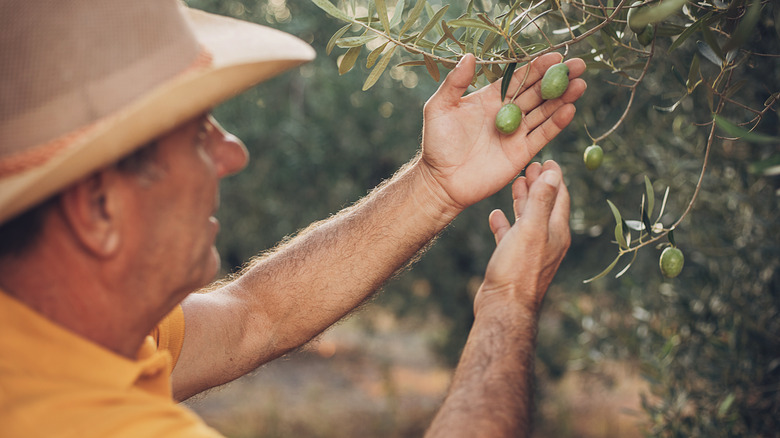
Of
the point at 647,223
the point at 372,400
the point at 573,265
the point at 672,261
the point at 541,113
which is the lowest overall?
the point at 372,400

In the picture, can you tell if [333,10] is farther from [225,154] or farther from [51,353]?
[51,353]

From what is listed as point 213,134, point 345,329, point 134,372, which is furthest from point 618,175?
point 345,329

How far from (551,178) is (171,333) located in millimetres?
1240

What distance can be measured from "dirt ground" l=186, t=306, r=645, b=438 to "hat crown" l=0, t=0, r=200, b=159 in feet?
17.4

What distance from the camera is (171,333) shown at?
6.01 ft

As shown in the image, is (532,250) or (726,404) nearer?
(532,250)

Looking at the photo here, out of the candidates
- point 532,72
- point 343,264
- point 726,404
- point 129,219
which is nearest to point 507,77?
point 532,72

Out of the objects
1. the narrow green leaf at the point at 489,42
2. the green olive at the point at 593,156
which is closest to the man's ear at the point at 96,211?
the narrow green leaf at the point at 489,42

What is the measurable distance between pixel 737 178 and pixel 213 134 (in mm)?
2489

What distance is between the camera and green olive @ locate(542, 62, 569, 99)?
67.1 inches

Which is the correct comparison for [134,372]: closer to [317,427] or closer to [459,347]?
[459,347]

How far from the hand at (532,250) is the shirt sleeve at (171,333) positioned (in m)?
0.94

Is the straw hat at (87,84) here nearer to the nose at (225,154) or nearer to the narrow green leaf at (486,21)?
the nose at (225,154)

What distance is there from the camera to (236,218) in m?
7.18
